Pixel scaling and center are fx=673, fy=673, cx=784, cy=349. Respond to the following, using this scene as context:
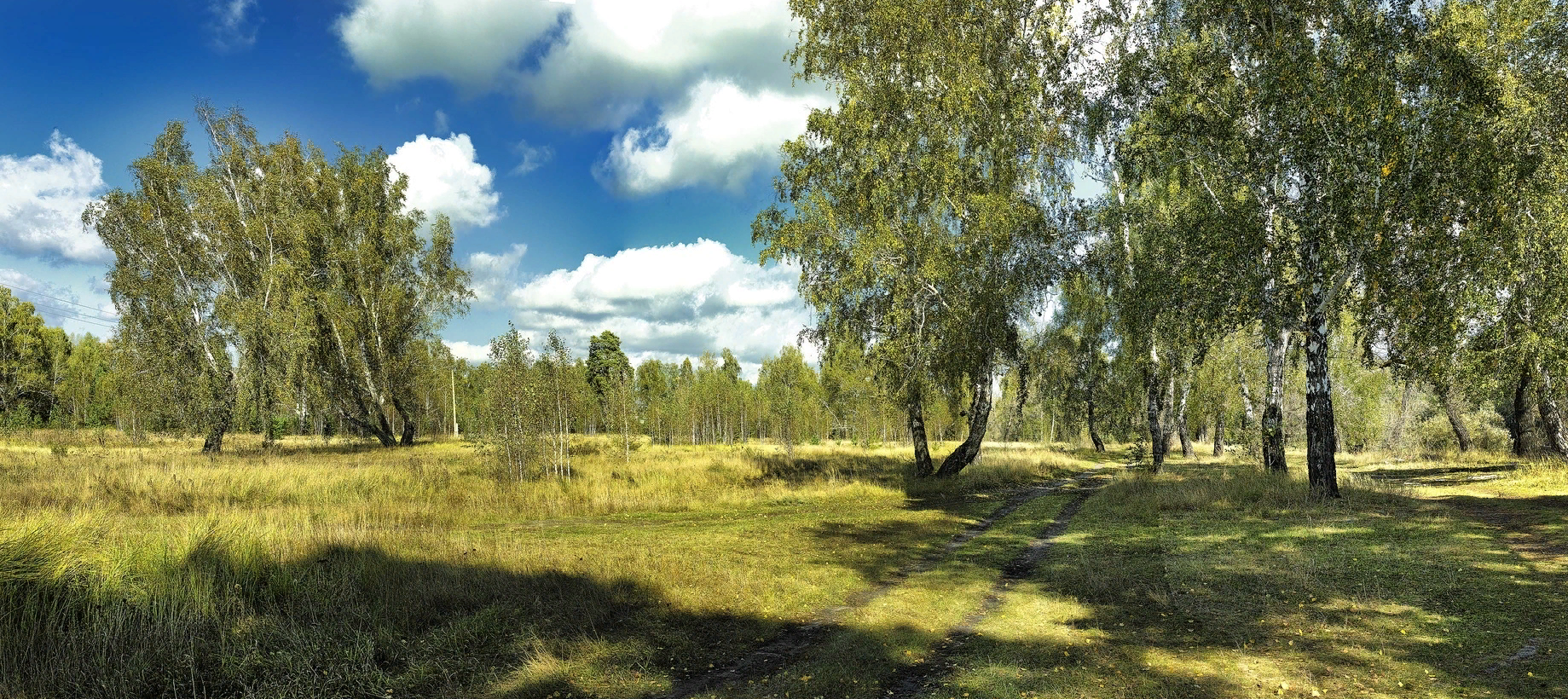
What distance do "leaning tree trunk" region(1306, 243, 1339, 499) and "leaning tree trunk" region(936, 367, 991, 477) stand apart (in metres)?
9.15

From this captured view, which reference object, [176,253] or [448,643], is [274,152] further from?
[448,643]

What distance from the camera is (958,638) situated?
780cm

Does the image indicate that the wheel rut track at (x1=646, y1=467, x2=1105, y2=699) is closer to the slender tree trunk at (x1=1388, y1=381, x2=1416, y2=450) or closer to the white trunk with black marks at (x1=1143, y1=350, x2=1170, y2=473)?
the white trunk with black marks at (x1=1143, y1=350, x2=1170, y2=473)

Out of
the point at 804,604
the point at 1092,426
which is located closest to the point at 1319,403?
the point at 804,604

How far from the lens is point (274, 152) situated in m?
37.2

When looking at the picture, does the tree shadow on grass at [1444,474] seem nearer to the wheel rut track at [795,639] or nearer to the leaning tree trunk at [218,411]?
the wheel rut track at [795,639]

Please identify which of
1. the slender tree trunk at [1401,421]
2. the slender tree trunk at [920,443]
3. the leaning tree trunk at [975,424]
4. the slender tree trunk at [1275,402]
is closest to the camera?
the slender tree trunk at [1275,402]

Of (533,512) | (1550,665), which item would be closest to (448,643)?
(1550,665)

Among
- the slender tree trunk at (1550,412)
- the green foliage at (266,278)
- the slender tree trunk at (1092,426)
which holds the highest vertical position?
the green foliage at (266,278)

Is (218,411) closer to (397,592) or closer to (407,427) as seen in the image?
(407,427)

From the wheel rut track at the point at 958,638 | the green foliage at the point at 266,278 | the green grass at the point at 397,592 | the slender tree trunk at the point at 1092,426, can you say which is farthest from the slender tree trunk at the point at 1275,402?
the green foliage at the point at 266,278

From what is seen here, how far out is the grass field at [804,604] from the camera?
21.3 ft

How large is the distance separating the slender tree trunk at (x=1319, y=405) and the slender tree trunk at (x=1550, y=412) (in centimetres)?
880

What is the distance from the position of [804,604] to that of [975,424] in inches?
651
